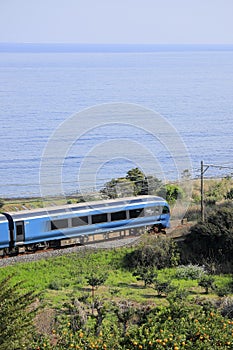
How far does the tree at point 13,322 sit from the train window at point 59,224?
12.8m

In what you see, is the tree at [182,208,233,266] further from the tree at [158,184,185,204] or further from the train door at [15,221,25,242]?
the tree at [158,184,185,204]

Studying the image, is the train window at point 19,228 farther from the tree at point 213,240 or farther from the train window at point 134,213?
the tree at point 213,240

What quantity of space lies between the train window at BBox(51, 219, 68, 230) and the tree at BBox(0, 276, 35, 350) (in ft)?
41.9

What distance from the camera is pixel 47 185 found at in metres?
49.4

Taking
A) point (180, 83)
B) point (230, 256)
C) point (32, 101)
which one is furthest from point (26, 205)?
point (180, 83)

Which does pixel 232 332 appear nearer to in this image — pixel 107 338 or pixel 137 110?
pixel 107 338

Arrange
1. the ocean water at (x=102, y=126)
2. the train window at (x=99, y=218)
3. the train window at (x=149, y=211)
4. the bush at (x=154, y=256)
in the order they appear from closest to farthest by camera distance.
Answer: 1. the bush at (x=154, y=256)
2. the train window at (x=99, y=218)
3. the train window at (x=149, y=211)
4. the ocean water at (x=102, y=126)

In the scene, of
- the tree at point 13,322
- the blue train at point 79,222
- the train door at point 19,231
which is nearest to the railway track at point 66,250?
the blue train at point 79,222

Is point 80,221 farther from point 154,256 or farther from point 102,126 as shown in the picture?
point 102,126

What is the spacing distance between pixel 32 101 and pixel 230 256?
66.4m

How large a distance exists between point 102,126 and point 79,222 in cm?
4774

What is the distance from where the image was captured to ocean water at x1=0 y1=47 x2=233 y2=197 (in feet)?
179

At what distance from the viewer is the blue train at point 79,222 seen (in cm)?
2512

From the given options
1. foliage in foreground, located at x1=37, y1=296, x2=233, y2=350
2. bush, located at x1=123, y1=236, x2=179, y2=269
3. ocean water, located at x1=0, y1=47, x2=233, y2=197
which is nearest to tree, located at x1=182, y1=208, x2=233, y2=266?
bush, located at x1=123, y1=236, x2=179, y2=269
